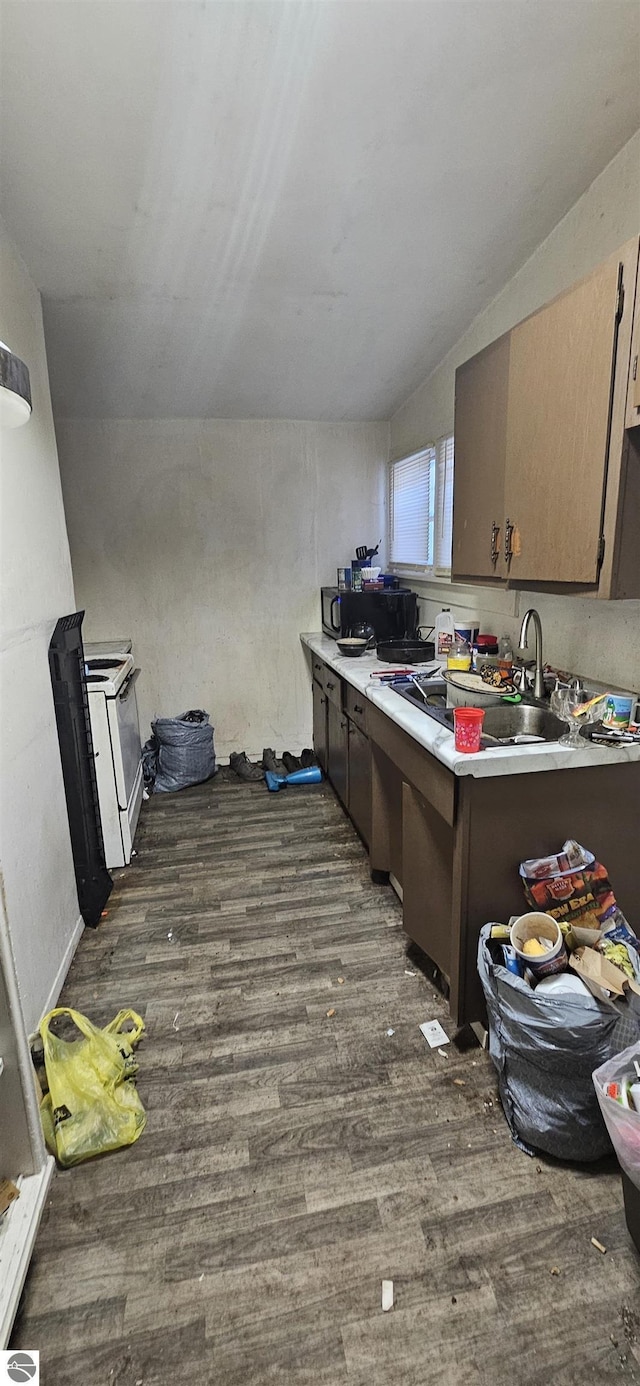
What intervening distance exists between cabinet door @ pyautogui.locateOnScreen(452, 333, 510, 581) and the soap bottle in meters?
0.51

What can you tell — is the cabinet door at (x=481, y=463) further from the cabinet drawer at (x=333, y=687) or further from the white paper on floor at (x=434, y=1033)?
the white paper on floor at (x=434, y=1033)

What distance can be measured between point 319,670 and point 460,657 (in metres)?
1.39

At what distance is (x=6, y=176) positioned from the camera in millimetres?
1772

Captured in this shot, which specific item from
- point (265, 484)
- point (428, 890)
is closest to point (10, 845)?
point (428, 890)

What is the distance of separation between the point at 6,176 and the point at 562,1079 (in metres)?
2.92

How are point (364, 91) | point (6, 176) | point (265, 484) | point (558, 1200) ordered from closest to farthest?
point (558, 1200), point (364, 91), point (6, 176), point (265, 484)

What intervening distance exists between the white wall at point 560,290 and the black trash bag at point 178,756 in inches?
76.8

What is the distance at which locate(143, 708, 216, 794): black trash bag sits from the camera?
3746mm

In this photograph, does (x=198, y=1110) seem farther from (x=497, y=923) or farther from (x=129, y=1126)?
(x=497, y=923)

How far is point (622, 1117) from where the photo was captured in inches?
43.5

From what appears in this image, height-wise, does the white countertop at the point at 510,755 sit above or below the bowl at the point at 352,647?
below

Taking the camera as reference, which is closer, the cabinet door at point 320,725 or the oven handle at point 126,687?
the oven handle at point 126,687

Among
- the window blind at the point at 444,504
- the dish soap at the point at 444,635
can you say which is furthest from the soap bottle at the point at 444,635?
the window blind at the point at 444,504

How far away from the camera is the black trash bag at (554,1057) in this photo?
1284 millimetres
